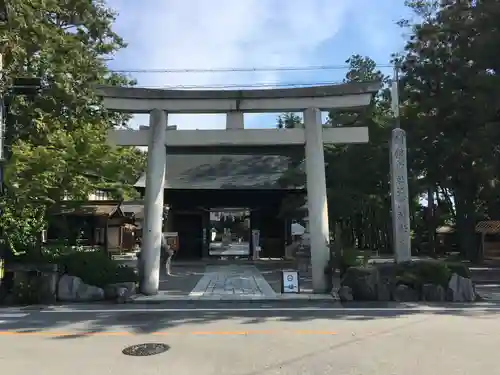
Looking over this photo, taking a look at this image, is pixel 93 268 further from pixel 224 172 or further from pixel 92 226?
pixel 224 172

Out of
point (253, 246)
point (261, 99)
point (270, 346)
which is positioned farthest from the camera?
point (253, 246)

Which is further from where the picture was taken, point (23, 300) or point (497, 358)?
point (23, 300)

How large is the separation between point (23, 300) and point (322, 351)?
327 inches

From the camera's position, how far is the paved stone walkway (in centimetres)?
1308

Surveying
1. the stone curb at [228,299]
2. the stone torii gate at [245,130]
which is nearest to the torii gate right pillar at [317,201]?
the stone torii gate at [245,130]

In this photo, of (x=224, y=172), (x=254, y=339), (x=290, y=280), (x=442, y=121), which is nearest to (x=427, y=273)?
(x=290, y=280)

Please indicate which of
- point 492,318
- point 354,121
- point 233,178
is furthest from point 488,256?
point 492,318

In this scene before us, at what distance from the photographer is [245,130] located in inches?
552

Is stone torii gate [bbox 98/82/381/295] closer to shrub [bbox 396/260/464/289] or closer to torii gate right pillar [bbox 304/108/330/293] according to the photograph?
torii gate right pillar [bbox 304/108/330/293]

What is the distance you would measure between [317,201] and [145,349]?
301 inches

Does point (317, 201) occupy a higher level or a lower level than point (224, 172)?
lower

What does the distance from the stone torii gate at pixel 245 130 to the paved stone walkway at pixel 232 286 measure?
1.78m

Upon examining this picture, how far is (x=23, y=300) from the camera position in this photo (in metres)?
12.1

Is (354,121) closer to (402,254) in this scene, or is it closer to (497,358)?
(402,254)
